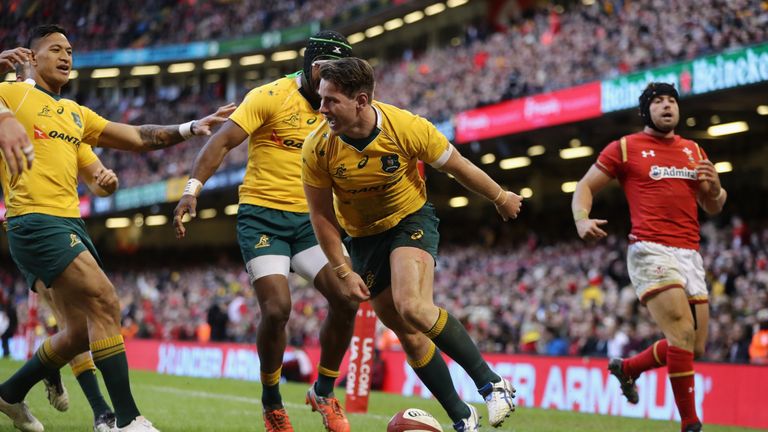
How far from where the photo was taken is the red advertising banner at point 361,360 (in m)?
10.8

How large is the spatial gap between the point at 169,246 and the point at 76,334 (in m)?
41.7

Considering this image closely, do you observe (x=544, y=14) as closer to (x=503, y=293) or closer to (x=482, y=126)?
(x=482, y=126)

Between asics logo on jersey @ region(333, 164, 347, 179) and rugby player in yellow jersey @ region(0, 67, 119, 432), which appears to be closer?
asics logo on jersey @ region(333, 164, 347, 179)

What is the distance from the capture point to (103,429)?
6.74m

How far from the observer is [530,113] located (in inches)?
915

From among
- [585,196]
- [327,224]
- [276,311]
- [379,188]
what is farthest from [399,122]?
[585,196]

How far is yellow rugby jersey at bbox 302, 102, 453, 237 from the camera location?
592 centimetres

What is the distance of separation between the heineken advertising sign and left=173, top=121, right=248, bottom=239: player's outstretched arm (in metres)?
12.8

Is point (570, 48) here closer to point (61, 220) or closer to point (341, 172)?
point (341, 172)

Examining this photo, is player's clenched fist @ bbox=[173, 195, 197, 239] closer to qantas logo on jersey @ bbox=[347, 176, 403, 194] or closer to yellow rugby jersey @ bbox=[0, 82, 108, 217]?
yellow rugby jersey @ bbox=[0, 82, 108, 217]

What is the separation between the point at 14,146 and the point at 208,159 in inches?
60.6

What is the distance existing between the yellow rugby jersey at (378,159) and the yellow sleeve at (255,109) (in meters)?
0.88

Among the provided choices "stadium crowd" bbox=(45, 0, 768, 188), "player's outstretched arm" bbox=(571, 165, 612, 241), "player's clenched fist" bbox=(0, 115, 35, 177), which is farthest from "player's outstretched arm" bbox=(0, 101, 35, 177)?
"stadium crowd" bbox=(45, 0, 768, 188)

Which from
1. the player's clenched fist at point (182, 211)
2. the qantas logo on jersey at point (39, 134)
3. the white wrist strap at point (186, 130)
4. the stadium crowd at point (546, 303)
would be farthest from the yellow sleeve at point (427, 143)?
the stadium crowd at point (546, 303)
